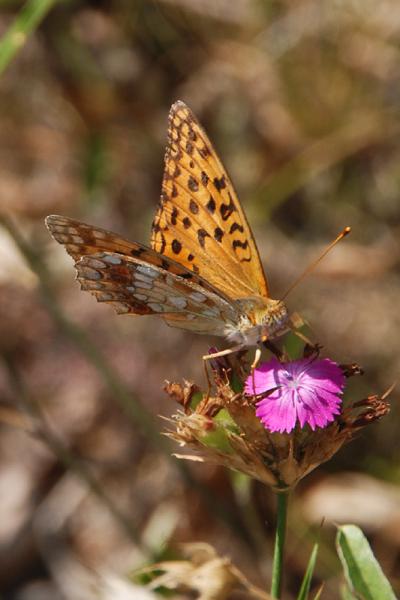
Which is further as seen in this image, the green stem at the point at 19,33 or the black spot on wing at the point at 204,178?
the green stem at the point at 19,33

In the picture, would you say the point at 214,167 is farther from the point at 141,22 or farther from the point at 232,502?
the point at 141,22

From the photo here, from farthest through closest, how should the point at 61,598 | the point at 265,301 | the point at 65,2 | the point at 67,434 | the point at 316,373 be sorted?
the point at 65,2 < the point at 67,434 < the point at 61,598 < the point at 265,301 < the point at 316,373

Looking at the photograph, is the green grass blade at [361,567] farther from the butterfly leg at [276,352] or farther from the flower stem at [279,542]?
the butterfly leg at [276,352]

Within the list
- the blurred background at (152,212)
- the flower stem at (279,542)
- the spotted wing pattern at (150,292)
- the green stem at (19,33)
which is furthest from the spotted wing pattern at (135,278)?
the blurred background at (152,212)

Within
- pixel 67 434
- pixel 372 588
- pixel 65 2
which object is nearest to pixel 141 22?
pixel 65 2

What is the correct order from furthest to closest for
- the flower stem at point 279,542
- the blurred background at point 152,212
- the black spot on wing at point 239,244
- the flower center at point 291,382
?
the blurred background at point 152,212 < the black spot on wing at point 239,244 < the flower center at point 291,382 < the flower stem at point 279,542

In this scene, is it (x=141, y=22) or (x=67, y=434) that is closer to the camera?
(x=67, y=434)

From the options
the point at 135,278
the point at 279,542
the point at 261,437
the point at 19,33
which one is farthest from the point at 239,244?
the point at 19,33

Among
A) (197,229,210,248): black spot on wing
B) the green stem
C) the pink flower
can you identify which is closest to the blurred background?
the green stem

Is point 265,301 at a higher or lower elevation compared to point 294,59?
lower
